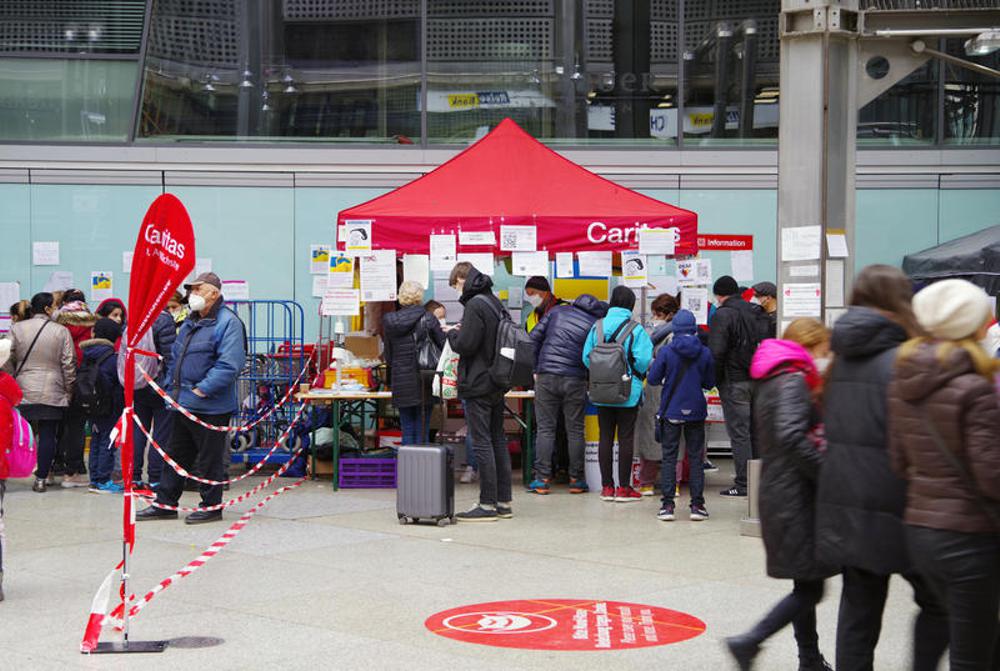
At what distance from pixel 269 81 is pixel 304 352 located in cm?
488

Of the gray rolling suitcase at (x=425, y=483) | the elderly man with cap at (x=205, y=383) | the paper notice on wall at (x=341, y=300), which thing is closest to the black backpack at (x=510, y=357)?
the gray rolling suitcase at (x=425, y=483)

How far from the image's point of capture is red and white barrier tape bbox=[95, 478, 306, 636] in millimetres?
6984

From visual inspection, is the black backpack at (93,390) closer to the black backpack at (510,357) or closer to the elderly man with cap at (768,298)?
the black backpack at (510,357)

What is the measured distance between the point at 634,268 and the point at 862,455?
870cm

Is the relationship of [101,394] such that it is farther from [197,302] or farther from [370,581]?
[370,581]

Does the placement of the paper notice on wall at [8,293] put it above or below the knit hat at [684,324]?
above

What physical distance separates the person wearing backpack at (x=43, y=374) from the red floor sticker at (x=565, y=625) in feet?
20.5

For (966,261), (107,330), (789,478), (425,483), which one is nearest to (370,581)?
(425,483)

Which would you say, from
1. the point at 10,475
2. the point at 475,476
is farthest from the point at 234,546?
the point at 475,476

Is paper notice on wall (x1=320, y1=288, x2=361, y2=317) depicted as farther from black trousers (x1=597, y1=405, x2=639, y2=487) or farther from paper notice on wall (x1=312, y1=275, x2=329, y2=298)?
black trousers (x1=597, y1=405, x2=639, y2=487)

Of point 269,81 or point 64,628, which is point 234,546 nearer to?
point 64,628

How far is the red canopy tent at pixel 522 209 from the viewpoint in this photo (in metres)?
13.1

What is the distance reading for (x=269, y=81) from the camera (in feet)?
59.7

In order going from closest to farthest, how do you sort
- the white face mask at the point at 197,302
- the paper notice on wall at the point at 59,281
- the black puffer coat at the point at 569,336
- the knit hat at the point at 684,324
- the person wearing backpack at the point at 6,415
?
the person wearing backpack at the point at 6,415 → the white face mask at the point at 197,302 → the knit hat at the point at 684,324 → the black puffer coat at the point at 569,336 → the paper notice on wall at the point at 59,281
